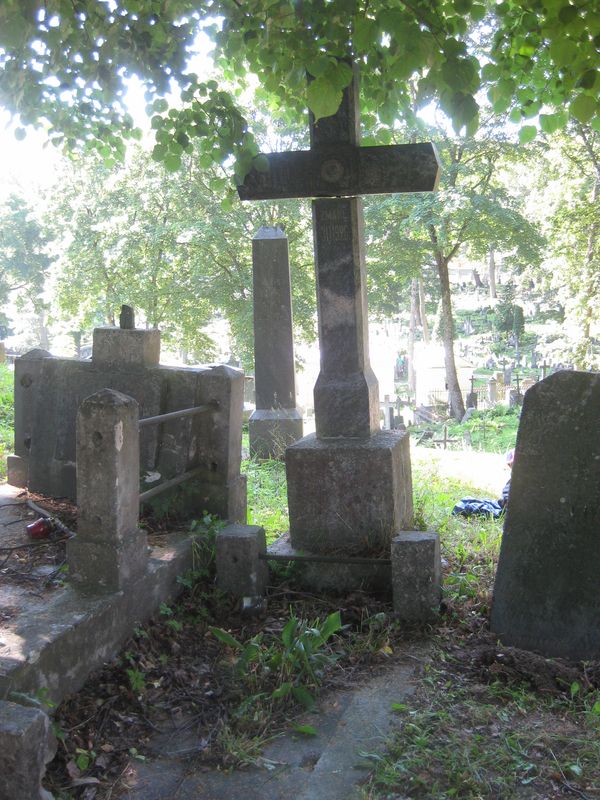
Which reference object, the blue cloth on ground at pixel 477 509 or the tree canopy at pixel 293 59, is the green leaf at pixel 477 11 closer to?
the tree canopy at pixel 293 59

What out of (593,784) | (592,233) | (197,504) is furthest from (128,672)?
(592,233)

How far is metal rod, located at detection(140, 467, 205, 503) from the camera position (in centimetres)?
395

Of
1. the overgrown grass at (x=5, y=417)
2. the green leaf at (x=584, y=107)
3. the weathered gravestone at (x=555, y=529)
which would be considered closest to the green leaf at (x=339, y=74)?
the green leaf at (x=584, y=107)

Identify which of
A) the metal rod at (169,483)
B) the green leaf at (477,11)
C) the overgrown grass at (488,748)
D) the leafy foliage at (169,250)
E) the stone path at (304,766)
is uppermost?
the leafy foliage at (169,250)

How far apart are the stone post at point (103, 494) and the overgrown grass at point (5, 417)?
355cm

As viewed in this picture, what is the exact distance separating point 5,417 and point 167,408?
661 centimetres

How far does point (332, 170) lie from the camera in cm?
439

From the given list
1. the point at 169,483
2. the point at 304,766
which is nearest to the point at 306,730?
the point at 304,766

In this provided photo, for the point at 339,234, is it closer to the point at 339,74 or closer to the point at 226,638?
the point at 339,74

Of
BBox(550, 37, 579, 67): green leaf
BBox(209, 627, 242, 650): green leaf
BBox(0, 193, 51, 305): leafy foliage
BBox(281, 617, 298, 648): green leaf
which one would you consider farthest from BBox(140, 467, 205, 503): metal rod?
BBox(0, 193, 51, 305): leafy foliage

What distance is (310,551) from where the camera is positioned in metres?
4.35

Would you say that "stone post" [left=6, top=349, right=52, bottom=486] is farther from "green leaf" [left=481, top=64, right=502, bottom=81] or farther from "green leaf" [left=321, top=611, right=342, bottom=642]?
"green leaf" [left=481, top=64, right=502, bottom=81]

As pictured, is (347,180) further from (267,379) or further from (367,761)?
(267,379)

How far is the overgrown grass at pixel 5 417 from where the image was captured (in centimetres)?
769
